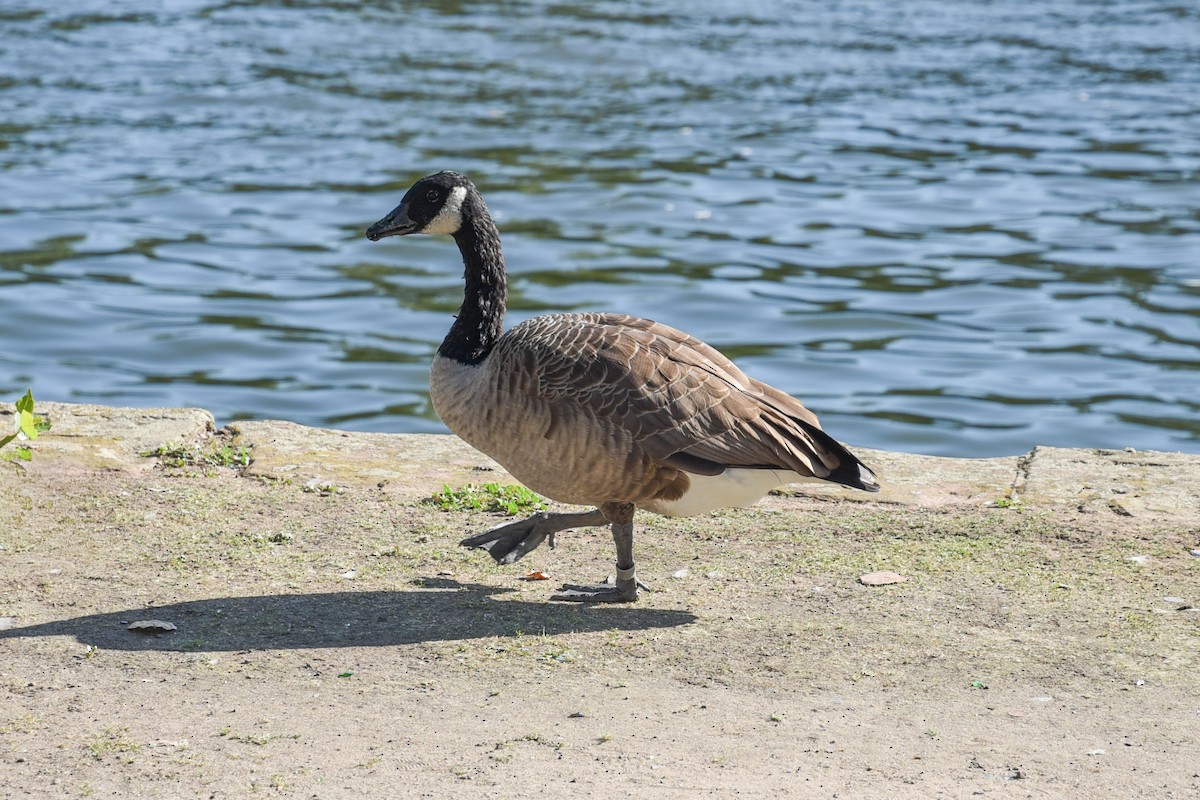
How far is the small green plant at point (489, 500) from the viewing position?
6555 millimetres

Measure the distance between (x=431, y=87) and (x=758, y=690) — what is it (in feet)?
54.2

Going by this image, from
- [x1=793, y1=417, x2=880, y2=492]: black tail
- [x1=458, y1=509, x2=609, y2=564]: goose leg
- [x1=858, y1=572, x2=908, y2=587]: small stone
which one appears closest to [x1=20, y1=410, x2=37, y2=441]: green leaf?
[x1=458, y1=509, x2=609, y2=564]: goose leg

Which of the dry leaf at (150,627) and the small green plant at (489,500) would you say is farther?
the small green plant at (489,500)

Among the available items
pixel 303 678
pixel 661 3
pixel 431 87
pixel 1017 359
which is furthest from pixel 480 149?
pixel 303 678

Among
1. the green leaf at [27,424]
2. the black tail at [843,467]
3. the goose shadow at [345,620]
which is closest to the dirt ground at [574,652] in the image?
the goose shadow at [345,620]

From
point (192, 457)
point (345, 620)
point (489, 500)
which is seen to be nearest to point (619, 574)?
point (345, 620)

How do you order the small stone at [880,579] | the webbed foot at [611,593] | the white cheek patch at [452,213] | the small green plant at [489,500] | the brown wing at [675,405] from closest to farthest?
the brown wing at [675,405], the webbed foot at [611,593], the small stone at [880,579], the white cheek patch at [452,213], the small green plant at [489,500]

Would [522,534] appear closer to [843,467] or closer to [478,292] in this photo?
[478,292]

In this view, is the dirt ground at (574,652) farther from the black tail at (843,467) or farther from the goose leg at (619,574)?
the black tail at (843,467)

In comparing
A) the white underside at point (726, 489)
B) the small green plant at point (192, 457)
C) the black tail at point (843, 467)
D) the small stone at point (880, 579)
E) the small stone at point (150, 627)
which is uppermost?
the black tail at point (843, 467)

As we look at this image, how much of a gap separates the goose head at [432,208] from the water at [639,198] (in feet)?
14.0

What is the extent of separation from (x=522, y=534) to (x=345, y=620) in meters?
0.84

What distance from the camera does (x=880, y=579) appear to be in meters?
5.76

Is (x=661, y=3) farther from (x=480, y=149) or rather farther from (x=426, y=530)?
(x=426, y=530)
